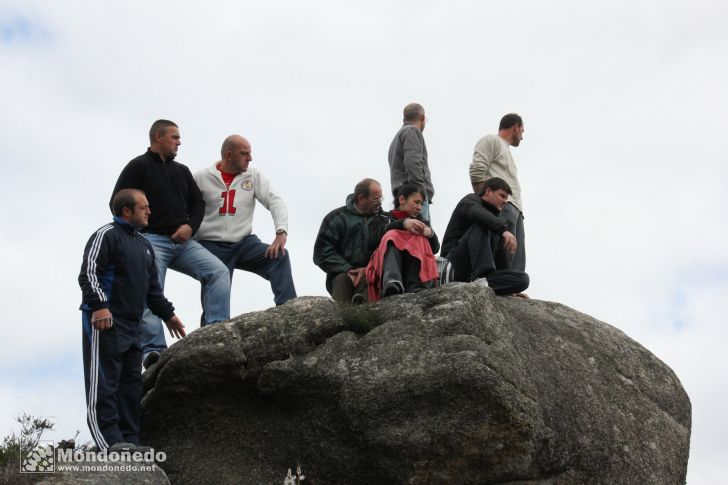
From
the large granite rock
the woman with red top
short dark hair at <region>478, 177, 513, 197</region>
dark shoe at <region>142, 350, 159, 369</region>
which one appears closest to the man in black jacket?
dark shoe at <region>142, 350, 159, 369</region>

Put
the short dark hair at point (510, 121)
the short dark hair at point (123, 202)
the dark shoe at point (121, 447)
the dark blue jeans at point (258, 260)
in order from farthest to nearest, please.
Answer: the short dark hair at point (510, 121) < the dark blue jeans at point (258, 260) < the short dark hair at point (123, 202) < the dark shoe at point (121, 447)

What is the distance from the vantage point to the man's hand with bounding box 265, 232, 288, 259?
11539mm

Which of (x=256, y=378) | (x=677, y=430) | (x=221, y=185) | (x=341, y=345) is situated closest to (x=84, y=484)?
(x=256, y=378)

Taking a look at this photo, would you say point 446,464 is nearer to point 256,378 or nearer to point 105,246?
point 256,378

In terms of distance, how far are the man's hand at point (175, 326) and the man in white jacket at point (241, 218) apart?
1461mm

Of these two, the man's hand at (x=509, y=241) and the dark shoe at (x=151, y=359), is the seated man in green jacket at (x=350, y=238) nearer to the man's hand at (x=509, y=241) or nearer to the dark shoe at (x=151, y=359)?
the man's hand at (x=509, y=241)

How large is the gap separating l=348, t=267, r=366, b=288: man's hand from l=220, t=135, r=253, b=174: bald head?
185cm

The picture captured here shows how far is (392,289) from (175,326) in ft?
7.55

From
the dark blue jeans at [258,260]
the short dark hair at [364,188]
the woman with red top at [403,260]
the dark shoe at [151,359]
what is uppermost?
the short dark hair at [364,188]

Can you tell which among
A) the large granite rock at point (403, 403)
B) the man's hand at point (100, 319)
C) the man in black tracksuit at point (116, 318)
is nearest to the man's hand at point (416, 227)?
the large granite rock at point (403, 403)

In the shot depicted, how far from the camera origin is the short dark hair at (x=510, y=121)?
1306 cm

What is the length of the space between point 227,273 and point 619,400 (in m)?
4.44

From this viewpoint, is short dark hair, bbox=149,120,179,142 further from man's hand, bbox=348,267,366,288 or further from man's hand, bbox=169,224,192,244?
man's hand, bbox=348,267,366,288

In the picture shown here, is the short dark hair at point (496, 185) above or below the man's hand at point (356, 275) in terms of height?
above
